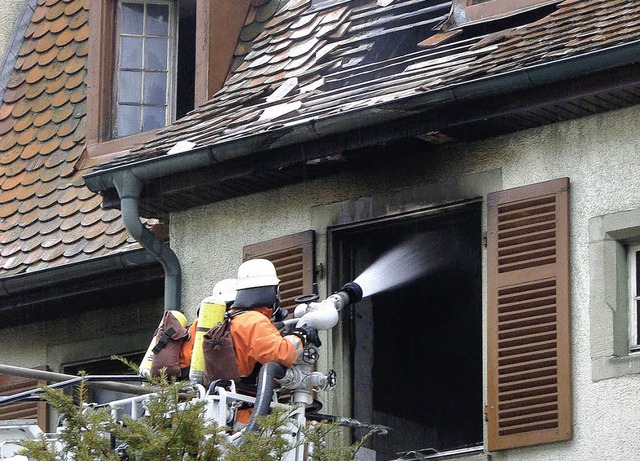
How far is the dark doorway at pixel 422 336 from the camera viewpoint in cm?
1562

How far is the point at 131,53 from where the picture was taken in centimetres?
1884

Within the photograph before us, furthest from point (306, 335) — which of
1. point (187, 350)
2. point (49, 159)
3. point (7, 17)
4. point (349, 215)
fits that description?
point (7, 17)

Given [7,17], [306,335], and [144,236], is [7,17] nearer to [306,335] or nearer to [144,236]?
[144,236]

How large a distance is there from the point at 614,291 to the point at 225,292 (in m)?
2.33

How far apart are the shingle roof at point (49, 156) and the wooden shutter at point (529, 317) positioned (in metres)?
3.79

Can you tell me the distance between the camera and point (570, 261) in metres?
14.3

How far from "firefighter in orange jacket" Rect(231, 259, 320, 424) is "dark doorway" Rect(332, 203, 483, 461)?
152cm

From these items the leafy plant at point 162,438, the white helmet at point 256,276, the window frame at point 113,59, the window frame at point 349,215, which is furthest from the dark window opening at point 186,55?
the leafy plant at point 162,438

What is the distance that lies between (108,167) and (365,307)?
2.07m

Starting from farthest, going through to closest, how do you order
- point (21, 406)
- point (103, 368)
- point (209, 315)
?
point (21, 406) < point (103, 368) < point (209, 315)

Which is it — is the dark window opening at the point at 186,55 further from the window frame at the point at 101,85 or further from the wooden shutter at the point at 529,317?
the wooden shutter at the point at 529,317

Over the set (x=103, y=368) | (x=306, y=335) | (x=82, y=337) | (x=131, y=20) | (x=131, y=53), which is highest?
(x=131, y=20)

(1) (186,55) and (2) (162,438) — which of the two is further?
(1) (186,55)

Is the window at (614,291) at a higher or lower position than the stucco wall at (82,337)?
lower
